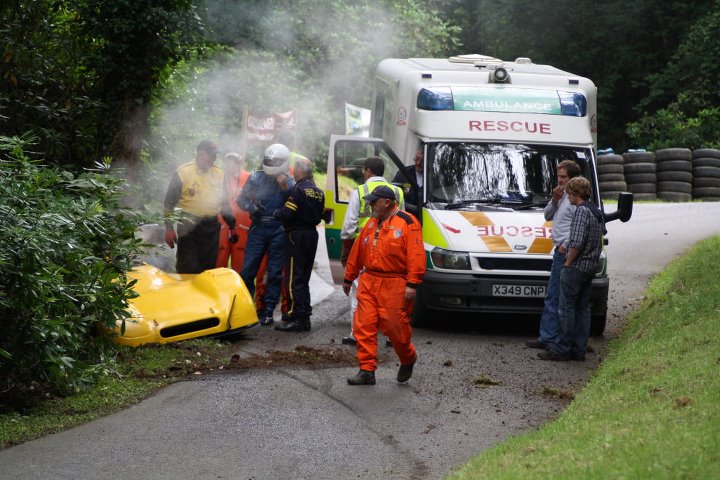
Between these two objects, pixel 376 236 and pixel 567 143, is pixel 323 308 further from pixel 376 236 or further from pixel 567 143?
pixel 376 236

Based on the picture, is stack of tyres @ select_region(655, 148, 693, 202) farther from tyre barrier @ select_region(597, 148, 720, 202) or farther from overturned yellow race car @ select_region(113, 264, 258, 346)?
overturned yellow race car @ select_region(113, 264, 258, 346)

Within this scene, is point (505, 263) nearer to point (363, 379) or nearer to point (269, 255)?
point (269, 255)

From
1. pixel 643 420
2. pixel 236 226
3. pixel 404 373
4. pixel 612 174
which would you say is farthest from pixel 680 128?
pixel 643 420

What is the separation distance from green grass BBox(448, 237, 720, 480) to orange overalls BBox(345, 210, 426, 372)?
5.08 feet

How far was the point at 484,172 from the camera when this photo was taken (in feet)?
41.2

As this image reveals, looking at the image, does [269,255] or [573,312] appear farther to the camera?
[269,255]

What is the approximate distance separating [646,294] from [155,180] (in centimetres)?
624

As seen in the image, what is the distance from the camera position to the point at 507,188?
491 inches

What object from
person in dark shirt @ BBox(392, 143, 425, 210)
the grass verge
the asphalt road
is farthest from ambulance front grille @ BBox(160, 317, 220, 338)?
person in dark shirt @ BBox(392, 143, 425, 210)

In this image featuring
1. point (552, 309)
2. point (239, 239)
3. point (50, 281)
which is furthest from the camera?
point (239, 239)

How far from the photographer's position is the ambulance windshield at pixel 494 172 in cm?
1241

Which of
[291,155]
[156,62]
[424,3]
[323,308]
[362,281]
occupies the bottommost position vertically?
[323,308]

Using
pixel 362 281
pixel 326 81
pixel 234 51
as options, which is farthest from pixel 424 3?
pixel 362 281

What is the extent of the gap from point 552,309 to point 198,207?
4.11 m
